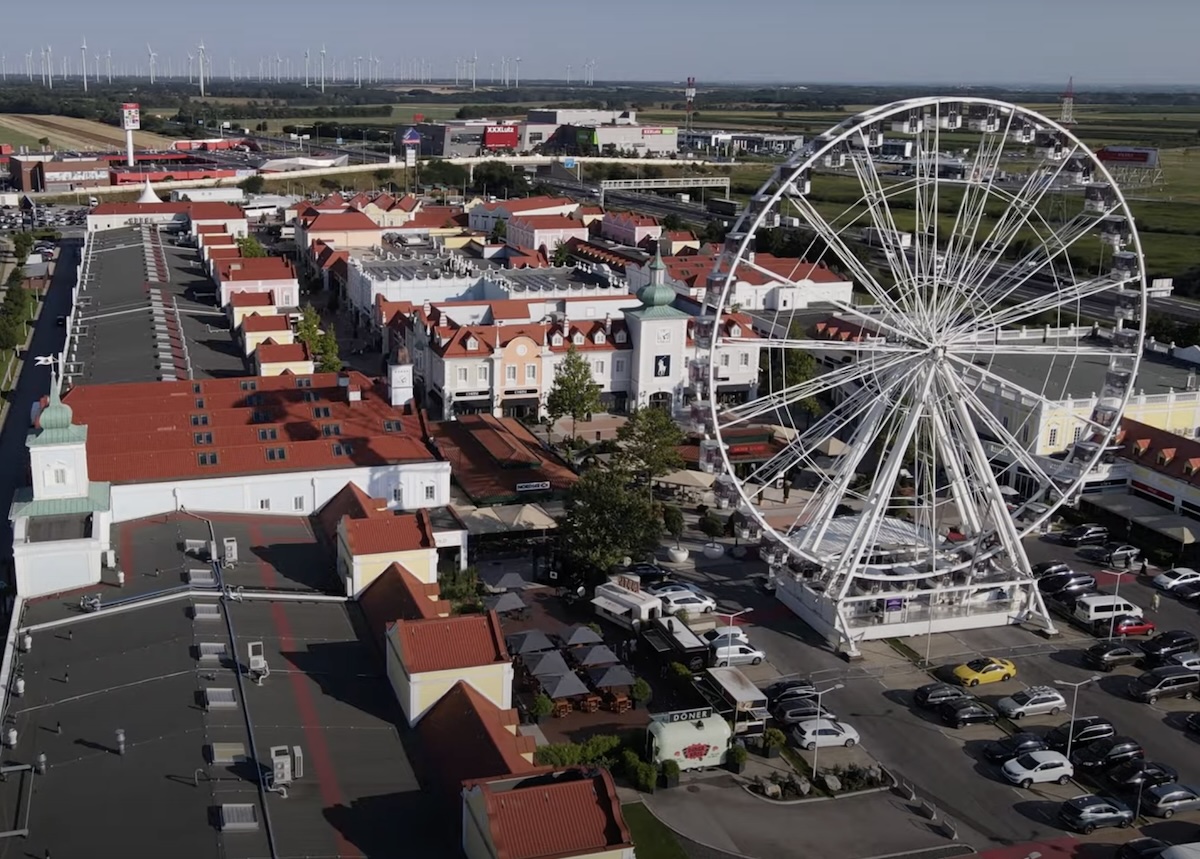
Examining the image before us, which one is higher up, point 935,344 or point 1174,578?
point 935,344

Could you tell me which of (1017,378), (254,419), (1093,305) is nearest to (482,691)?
(254,419)

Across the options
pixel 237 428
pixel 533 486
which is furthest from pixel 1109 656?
pixel 237 428

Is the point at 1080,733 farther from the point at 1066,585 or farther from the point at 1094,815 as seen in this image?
the point at 1066,585

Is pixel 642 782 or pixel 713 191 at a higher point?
pixel 713 191

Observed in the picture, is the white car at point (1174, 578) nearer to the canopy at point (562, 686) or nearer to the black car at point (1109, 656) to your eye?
the black car at point (1109, 656)

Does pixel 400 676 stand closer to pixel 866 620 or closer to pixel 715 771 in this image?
pixel 715 771

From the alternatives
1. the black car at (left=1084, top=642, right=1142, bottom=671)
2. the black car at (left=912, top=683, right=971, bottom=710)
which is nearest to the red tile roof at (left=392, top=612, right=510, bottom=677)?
Answer: the black car at (left=912, top=683, right=971, bottom=710)

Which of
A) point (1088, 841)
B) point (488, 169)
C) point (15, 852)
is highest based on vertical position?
point (488, 169)
